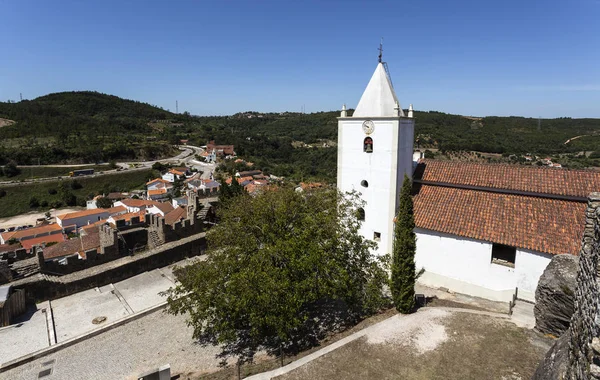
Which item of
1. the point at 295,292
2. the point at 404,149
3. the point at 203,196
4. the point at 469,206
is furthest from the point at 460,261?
the point at 203,196

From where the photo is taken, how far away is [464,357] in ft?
35.7

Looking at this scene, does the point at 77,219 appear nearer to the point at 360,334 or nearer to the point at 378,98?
the point at 378,98

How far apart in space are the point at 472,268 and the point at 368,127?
28.5 feet

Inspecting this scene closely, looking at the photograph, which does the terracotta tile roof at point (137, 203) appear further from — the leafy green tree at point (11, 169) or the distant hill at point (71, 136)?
the distant hill at point (71, 136)

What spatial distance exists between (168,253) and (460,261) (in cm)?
1692

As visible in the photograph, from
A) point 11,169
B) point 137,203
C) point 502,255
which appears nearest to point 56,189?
point 11,169

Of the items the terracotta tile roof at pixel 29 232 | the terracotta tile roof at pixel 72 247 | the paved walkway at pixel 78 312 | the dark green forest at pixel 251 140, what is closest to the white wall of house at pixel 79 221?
the terracotta tile roof at pixel 29 232

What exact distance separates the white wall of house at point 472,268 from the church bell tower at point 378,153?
7.04 ft

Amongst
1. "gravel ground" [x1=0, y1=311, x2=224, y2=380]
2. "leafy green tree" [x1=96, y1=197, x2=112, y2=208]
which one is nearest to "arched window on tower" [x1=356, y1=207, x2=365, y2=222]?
"gravel ground" [x1=0, y1=311, x2=224, y2=380]

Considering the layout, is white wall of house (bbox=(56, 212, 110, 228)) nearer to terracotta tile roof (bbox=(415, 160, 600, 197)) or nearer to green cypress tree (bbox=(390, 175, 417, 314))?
terracotta tile roof (bbox=(415, 160, 600, 197))

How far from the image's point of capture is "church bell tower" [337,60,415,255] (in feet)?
57.7

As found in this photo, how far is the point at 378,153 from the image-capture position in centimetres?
1800

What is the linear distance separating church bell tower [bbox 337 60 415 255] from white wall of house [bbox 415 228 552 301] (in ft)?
7.04

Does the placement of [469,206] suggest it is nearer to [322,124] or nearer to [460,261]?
[460,261]
